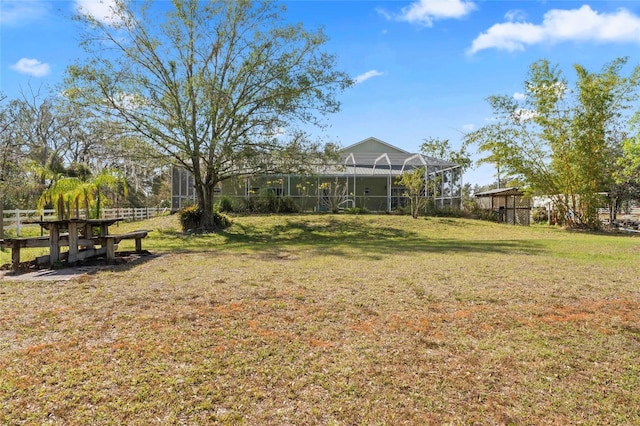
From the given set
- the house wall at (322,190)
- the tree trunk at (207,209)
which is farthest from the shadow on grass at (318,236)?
the house wall at (322,190)

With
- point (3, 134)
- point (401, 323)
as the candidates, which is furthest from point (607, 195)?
point (3, 134)

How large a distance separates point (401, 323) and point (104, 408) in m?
2.79

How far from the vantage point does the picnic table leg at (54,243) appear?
738 centimetres

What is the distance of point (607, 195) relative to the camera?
19.8 m

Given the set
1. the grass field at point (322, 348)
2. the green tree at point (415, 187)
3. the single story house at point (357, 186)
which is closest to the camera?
the grass field at point (322, 348)

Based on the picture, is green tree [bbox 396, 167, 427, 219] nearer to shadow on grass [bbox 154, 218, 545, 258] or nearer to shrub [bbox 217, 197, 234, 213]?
shadow on grass [bbox 154, 218, 545, 258]

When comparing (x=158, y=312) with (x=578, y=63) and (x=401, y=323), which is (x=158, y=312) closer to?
(x=401, y=323)

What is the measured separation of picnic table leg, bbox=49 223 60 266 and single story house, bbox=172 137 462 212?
48.4 ft

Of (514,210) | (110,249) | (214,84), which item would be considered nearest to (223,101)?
(214,84)

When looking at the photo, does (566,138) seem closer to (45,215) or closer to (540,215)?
(540,215)

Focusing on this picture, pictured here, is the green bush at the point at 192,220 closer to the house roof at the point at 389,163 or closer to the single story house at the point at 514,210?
the house roof at the point at 389,163

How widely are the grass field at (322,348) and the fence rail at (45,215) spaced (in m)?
9.60

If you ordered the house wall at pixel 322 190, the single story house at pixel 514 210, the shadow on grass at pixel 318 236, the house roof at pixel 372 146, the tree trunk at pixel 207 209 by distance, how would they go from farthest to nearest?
the house roof at pixel 372 146, the house wall at pixel 322 190, the single story house at pixel 514 210, the tree trunk at pixel 207 209, the shadow on grass at pixel 318 236

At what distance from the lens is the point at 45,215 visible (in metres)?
18.1
